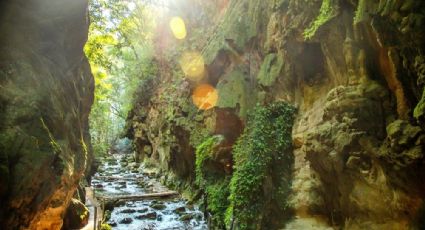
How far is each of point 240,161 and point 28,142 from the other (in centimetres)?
686

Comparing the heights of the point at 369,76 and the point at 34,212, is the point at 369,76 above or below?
above

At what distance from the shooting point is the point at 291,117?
37.4 ft

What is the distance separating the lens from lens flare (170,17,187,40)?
826 inches

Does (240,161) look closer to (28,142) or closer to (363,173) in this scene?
(363,173)

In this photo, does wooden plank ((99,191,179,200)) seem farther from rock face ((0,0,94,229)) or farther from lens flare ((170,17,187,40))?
lens flare ((170,17,187,40))

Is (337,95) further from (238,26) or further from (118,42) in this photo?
(118,42)

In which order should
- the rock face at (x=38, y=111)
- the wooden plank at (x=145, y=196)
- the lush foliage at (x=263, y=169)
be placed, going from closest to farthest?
the rock face at (x=38, y=111), the lush foliage at (x=263, y=169), the wooden plank at (x=145, y=196)

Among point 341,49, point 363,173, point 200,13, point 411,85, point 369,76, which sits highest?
point 200,13

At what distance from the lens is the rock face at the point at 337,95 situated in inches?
256

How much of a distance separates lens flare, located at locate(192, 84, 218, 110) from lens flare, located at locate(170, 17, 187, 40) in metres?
5.40

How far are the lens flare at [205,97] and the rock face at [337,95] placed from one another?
0.33 metres

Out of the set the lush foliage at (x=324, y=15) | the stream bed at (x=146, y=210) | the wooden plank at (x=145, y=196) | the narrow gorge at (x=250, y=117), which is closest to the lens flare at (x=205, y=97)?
the narrow gorge at (x=250, y=117)

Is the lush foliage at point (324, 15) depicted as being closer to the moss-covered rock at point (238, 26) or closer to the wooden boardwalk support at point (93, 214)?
the moss-covered rock at point (238, 26)

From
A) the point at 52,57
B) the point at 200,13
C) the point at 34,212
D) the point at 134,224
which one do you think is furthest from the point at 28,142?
the point at 200,13
